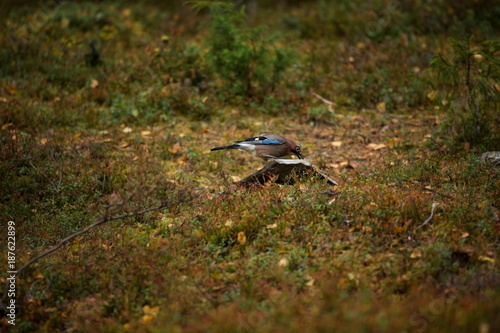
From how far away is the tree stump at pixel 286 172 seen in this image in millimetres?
7402

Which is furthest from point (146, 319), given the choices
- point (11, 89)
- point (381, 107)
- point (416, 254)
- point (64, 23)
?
point (64, 23)

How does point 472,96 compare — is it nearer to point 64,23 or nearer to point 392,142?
point 392,142

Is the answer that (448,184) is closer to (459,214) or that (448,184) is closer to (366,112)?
(459,214)

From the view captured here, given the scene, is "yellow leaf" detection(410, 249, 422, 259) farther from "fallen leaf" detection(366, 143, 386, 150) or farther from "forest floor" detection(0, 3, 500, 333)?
"fallen leaf" detection(366, 143, 386, 150)

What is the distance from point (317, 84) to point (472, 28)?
4954 mm

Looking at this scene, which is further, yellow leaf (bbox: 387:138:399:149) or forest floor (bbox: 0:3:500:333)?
yellow leaf (bbox: 387:138:399:149)

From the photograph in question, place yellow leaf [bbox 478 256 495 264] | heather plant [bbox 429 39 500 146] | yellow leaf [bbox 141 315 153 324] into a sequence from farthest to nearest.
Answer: heather plant [bbox 429 39 500 146], yellow leaf [bbox 478 256 495 264], yellow leaf [bbox 141 315 153 324]

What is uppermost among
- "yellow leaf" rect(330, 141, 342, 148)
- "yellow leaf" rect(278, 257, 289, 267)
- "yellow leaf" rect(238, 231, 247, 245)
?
"yellow leaf" rect(278, 257, 289, 267)

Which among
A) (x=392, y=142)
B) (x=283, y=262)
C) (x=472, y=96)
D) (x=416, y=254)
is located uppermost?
(x=472, y=96)

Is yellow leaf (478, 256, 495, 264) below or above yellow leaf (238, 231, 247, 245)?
above

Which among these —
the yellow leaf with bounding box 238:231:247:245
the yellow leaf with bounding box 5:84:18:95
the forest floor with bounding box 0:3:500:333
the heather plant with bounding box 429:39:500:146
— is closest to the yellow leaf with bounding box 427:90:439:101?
the heather plant with bounding box 429:39:500:146

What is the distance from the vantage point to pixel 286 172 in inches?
297

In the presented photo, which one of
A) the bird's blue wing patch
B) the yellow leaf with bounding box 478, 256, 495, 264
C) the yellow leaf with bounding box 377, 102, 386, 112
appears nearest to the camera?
the yellow leaf with bounding box 478, 256, 495, 264

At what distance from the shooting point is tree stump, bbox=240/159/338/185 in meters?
7.40
